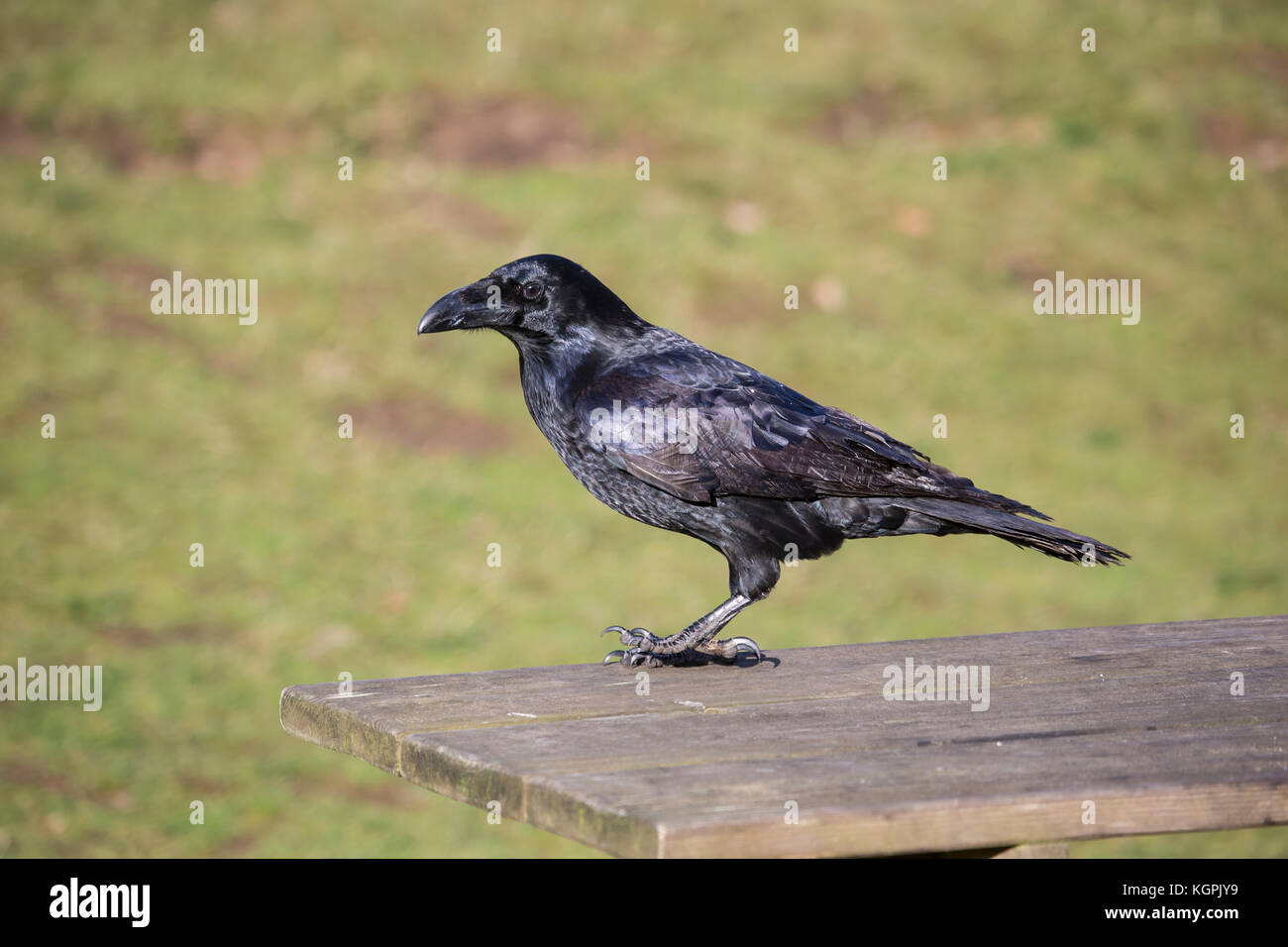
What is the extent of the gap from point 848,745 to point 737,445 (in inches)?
50.9

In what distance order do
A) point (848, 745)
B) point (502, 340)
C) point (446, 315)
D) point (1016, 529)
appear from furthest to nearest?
point (502, 340)
point (446, 315)
point (1016, 529)
point (848, 745)

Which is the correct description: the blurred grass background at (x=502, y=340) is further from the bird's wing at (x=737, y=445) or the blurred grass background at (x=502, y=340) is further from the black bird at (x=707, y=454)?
the bird's wing at (x=737, y=445)

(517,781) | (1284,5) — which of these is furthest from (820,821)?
(1284,5)

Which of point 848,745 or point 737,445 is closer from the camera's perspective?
point 848,745

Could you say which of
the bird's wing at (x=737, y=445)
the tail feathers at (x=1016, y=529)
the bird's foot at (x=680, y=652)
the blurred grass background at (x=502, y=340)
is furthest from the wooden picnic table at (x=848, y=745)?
the blurred grass background at (x=502, y=340)

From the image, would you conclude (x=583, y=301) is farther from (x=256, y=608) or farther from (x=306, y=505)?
(x=306, y=505)

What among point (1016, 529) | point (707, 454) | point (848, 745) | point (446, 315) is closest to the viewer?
point (848, 745)

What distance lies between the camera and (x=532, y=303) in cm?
431

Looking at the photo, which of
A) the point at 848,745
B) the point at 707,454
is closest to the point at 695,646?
the point at 707,454

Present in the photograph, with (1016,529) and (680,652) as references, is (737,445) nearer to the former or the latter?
(680,652)

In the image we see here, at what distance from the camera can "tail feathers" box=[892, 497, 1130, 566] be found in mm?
3686

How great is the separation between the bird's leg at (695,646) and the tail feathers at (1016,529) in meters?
0.53

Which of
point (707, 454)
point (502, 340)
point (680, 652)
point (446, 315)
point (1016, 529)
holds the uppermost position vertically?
point (502, 340)

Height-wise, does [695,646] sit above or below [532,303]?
below
